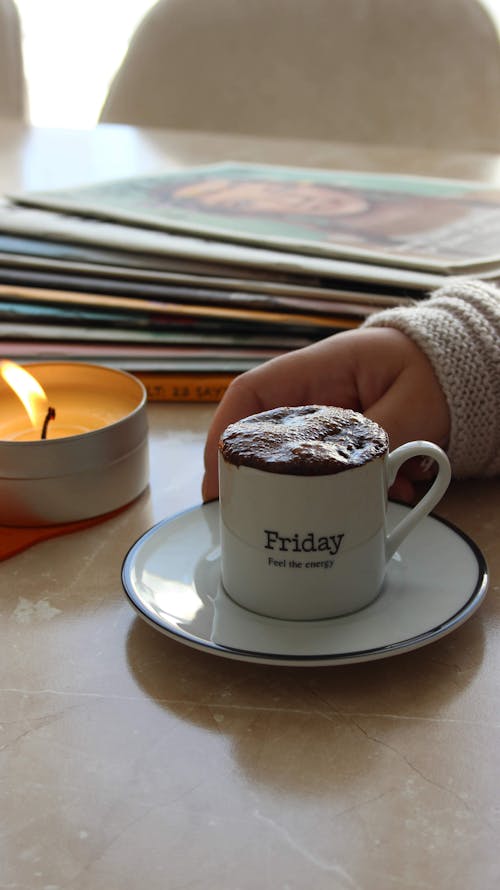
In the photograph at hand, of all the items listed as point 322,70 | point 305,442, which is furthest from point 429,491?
point 322,70

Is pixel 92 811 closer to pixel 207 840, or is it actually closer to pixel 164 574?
pixel 207 840

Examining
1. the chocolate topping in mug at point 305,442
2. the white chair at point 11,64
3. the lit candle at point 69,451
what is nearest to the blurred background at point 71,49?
the white chair at point 11,64

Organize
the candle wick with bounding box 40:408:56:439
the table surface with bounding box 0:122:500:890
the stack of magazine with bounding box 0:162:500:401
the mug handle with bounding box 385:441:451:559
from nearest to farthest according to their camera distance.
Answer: the table surface with bounding box 0:122:500:890 → the mug handle with bounding box 385:441:451:559 → the candle wick with bounding box 40:408:56:439 → the stack of magazine with bounding box 0:162:500:401

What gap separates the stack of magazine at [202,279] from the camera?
74 cm

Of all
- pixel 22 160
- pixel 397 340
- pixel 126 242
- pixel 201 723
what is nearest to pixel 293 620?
pixel 201 723

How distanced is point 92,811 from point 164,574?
0.48 feet

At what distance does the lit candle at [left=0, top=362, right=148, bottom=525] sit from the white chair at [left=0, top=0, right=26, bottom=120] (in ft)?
3.95

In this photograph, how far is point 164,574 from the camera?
1.56ft

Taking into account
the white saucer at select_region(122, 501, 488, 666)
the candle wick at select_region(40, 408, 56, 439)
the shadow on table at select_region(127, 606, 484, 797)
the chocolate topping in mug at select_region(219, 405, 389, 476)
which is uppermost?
the chocolate topping in mug at select_region(219, 405, 389, 476)

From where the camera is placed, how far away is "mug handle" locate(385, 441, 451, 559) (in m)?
0.46

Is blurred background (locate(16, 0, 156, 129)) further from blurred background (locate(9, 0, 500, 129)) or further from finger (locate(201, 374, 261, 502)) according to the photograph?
finger (locate(201, 374, 261, 502))

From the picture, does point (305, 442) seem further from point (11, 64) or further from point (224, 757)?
point (11, 64)

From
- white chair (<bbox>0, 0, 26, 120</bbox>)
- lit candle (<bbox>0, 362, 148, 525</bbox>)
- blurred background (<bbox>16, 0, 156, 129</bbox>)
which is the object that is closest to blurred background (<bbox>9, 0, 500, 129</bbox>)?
blurred background (<bbox>16, 0, 156, 129</bbox>)

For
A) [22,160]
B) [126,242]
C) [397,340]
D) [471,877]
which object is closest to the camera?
[471,877]
